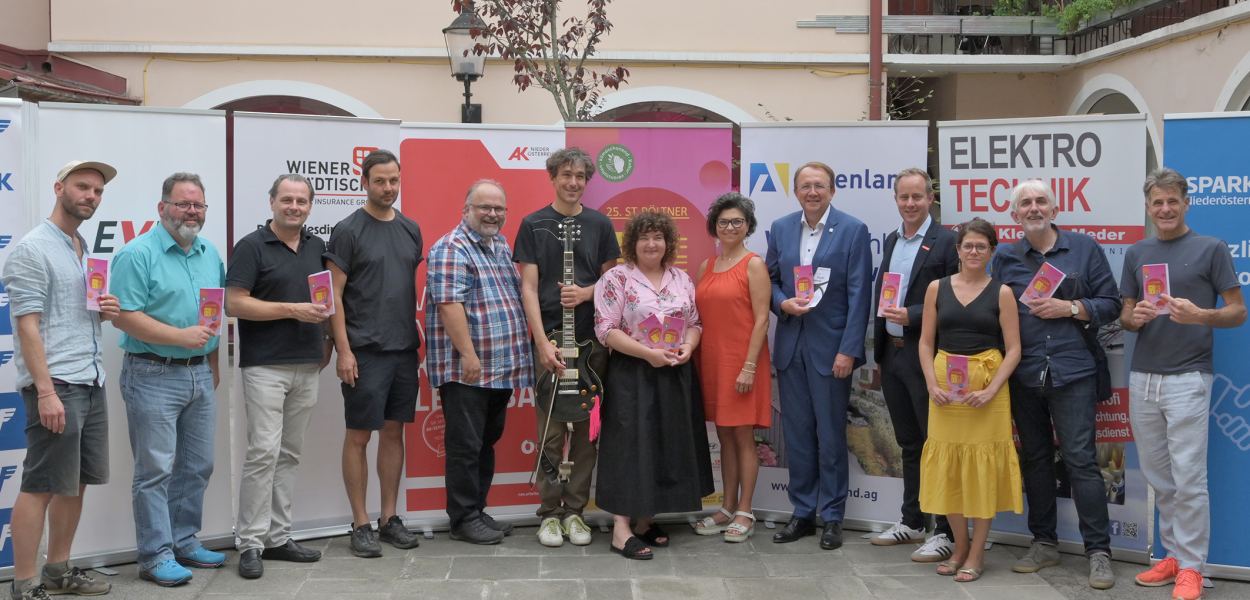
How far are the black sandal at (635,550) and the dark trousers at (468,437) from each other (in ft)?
2.70

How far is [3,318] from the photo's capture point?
4.65m

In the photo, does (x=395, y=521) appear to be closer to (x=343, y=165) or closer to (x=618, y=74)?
(x=343, y=165)

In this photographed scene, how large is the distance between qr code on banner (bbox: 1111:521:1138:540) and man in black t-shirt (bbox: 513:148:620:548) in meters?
2.62

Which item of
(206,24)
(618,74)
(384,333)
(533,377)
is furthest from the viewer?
(206,24)

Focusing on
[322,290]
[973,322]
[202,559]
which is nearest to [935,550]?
[973,322]

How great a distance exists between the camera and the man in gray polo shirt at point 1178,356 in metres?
4.53

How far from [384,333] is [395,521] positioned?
102cm

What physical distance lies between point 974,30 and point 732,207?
7.98 metres

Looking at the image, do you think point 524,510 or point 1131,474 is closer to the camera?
point 1131,474

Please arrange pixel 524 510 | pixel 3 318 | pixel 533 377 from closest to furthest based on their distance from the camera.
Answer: pixel 3 318
pixel 533 377
pixel 524 510

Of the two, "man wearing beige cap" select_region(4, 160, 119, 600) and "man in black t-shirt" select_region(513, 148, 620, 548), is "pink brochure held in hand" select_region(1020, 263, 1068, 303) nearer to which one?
"man in black t-shirt" select_region(513, 148, 620, 548)

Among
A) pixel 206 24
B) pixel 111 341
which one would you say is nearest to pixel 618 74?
pixel 111 341

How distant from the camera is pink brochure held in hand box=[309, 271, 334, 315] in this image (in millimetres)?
4645

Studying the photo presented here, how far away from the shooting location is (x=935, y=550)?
5.13m
